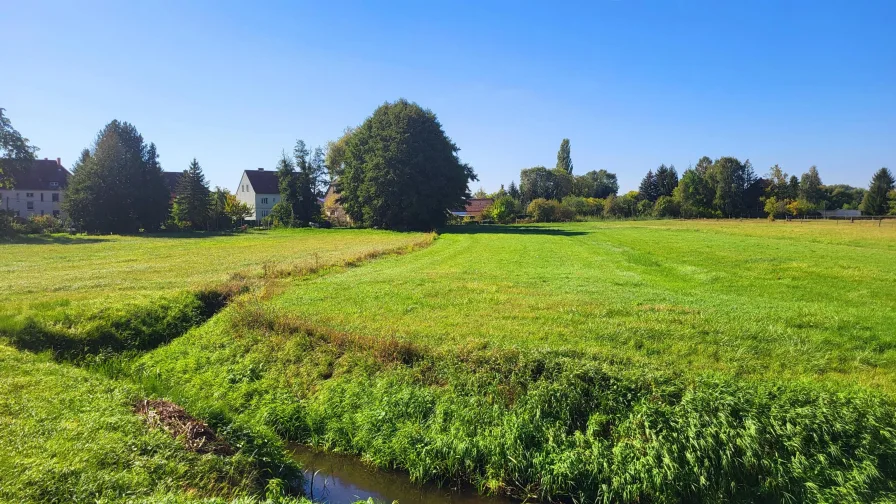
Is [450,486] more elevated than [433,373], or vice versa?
[433,373]

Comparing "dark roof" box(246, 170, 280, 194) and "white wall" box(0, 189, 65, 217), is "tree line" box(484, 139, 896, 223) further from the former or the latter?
"white wall" box(0, 189, 65, 217)

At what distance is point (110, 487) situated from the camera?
5547mm

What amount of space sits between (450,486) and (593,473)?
2.16 meters

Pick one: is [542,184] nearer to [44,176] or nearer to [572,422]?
[44,176]

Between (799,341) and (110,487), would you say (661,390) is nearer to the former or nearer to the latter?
(799,341)

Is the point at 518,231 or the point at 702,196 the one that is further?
the point at 702,196

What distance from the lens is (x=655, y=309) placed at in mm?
Answer: 14312

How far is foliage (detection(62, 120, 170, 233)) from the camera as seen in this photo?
201 ft

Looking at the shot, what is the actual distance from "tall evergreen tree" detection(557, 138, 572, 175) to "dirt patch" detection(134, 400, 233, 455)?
13827 centimetres

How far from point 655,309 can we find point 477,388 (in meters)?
7.15

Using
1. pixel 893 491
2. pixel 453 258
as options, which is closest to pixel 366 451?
pixel 893 491

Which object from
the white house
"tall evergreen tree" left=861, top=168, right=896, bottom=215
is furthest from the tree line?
the white house

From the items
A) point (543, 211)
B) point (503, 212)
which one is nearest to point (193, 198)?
point (503, 212)

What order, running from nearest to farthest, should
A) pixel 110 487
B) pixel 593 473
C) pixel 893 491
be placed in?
pixel 110 487 < pixel 893 491 < pixel 593 473
